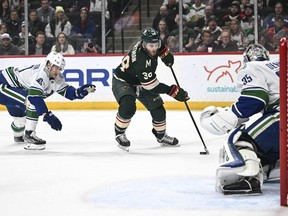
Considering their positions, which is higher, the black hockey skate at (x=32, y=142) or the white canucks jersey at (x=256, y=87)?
the white canucks jersey at (x=256, y=87)

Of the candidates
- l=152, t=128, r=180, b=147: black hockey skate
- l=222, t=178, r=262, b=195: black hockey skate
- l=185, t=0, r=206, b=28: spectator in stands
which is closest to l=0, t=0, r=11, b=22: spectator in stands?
l=185, t=0, r=206, b=28: spectator in stands

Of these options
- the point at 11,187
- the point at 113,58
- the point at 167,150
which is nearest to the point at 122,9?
the point at 113,58

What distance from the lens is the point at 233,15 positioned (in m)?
10.1

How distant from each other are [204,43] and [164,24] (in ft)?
2.10

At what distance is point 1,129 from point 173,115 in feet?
7.63

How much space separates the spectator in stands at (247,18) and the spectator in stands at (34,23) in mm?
3005

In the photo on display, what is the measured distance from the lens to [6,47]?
10797 millimetres

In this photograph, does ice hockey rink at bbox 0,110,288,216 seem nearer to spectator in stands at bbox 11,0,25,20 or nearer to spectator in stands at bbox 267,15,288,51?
spectator in stands at bbox 267,15,288,51

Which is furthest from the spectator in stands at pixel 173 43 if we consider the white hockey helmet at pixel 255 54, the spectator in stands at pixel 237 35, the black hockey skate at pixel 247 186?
the black hockey skate at pixel 247 186

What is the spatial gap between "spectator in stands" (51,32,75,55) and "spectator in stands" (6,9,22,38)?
2.03ft

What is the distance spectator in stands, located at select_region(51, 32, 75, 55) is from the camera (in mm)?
10609

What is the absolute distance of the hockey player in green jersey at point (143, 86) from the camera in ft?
20.1

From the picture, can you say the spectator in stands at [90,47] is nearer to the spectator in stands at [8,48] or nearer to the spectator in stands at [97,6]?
the spectator in stands at [97,6]

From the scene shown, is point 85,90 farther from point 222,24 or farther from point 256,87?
point 222,24
